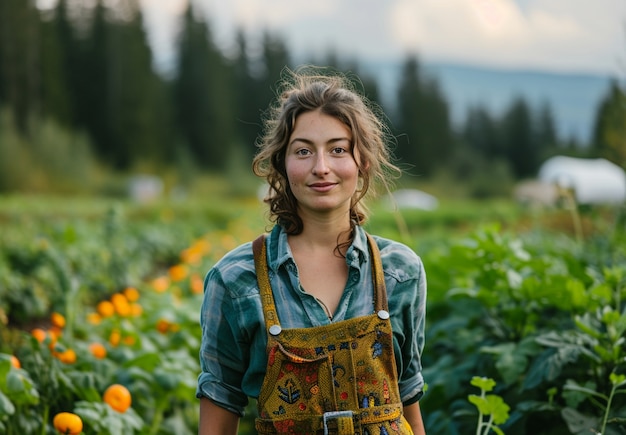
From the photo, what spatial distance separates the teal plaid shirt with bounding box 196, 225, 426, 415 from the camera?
6.23 feet

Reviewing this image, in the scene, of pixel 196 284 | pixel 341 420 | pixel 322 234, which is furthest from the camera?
pixel 196 284

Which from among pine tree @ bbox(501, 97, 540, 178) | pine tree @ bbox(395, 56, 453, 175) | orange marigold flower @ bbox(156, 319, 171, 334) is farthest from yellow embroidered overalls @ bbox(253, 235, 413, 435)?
pine tree @ bbox(501, 97, 540, 178)

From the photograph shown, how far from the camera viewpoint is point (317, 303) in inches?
74.9

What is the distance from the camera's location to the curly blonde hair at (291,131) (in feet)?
6.55

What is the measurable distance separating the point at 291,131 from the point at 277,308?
431 millimetres

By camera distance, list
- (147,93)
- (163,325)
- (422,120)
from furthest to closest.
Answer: (422,120) < (147,93) < (163,325)

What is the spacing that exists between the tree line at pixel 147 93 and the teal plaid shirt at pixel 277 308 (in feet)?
84.5

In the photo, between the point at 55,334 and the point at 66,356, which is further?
the point at 55,334

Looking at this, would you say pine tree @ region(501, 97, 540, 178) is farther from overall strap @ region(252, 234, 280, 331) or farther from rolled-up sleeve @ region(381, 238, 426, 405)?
overall strap @ region(252, 234, 280, 331)

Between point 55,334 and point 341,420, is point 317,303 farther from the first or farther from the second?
point 55,334

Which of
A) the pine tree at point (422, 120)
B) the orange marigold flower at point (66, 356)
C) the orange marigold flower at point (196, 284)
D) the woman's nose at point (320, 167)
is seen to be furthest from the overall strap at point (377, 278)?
the pine tree at point (422, 120)

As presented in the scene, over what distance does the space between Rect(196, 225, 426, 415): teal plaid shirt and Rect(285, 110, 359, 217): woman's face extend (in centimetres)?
11

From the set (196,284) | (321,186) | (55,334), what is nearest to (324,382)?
(321,186)

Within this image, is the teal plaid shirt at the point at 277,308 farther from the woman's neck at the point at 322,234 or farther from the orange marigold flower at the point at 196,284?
the orange marigold flower at the point at 196,284
